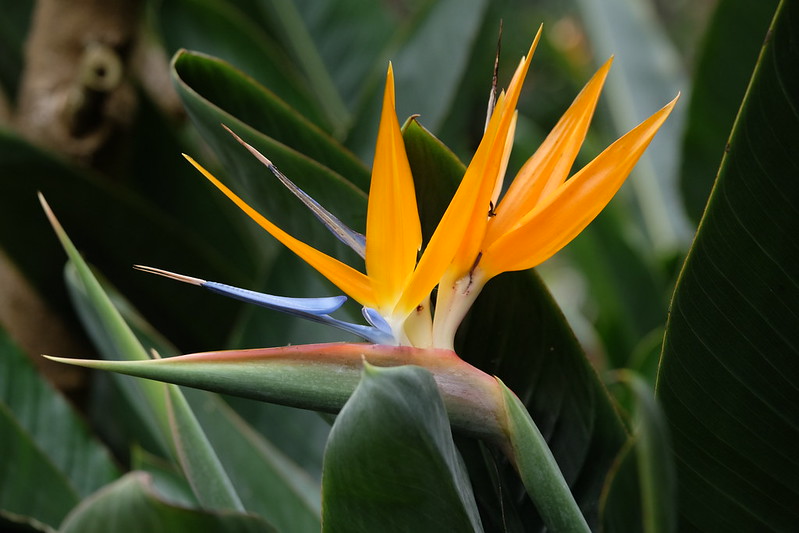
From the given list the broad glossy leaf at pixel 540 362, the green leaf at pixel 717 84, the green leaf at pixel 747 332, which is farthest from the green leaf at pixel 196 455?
the green leaf at pixel 717 84

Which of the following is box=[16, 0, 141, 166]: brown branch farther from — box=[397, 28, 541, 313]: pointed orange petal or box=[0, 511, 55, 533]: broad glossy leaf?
box=[397, 28, 541, 313]: pointed orange petal

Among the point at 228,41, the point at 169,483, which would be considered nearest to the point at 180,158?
the point at 228,41

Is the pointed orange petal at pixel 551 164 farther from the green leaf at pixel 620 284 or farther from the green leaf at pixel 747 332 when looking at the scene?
the green leaf at pixel 620 284

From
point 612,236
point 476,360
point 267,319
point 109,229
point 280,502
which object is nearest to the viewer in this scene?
point 476,360

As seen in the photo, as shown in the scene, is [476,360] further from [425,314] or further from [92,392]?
[92,392]

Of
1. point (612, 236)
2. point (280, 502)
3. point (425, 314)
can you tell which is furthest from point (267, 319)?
point (612, 236)

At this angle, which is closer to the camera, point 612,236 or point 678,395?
point 678,395

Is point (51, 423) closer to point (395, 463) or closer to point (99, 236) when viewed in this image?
point (99, 236)
